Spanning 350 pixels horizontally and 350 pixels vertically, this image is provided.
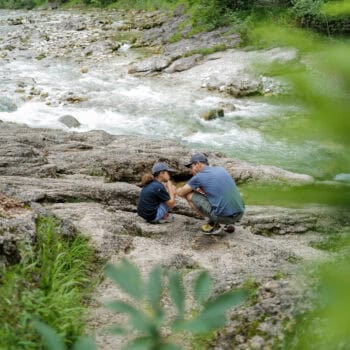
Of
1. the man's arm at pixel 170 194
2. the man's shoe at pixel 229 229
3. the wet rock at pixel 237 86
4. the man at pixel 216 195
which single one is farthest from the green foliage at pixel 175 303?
the wet rock at pixel 237 86

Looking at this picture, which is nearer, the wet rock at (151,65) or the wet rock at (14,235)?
the wet rock at (14,235)

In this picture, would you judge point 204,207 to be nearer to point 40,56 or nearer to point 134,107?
point 134,107

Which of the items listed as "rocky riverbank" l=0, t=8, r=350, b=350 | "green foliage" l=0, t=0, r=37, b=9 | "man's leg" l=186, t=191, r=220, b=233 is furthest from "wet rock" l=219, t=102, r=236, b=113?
"green foliage" l=0, t=0, r=37, b=9

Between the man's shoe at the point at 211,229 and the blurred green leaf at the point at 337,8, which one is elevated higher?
the blurred green leaf at the point at 337,8

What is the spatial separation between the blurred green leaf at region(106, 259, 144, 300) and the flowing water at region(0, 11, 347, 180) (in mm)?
10229

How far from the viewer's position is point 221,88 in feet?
62.1

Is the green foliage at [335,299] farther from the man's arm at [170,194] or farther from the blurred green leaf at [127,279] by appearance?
the man's arm at [170,194]

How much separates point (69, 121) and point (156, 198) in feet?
30.0

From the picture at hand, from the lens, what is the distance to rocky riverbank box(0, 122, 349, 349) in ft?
13.5

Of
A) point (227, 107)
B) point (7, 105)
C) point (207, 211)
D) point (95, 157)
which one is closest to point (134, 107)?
point (227, 107)

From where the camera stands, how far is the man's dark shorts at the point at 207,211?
6.83 meters

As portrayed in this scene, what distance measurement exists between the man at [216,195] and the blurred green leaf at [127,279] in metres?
5.38

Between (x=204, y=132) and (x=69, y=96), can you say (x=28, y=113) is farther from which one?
(x=204, y=132)

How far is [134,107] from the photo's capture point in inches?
690
